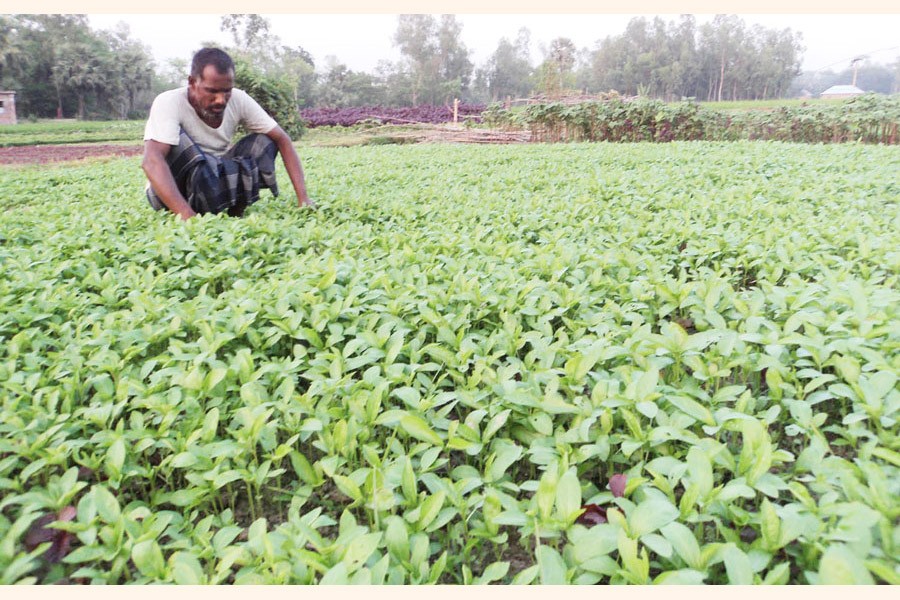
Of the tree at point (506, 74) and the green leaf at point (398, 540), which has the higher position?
the tree at point (506, 74)

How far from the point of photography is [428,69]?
48781 mm

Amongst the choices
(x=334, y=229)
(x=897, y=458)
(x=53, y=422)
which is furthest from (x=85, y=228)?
(x=897, y=458)

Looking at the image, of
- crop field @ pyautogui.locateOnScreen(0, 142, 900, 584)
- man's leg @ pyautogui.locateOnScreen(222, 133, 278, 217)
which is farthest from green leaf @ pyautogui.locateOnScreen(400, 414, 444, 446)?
man's leg @ pyautogui.locateOnScreen(222, 133, 278, 217)

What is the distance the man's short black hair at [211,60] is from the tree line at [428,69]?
1089 inches

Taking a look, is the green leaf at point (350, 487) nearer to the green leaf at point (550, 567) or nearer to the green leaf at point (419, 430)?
the green leaf at point (419, 430)

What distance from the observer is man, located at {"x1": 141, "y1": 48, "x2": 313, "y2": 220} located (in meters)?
3.44

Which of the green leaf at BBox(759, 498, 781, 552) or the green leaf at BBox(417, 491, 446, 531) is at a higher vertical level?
the green leaf at BBox(759, 498, 781, 552)

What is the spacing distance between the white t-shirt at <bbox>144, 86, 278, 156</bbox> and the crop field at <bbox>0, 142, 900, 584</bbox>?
1007 mm

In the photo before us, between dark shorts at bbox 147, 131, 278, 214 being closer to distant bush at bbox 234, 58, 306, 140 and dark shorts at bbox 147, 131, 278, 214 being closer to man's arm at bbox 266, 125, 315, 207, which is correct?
man's arm at bbox 266, 125, 315, 207

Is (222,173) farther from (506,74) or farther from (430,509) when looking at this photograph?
(506,74)

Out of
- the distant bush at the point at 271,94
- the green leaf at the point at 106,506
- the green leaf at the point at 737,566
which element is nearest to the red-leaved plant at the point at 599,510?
the green leaf at the point at 737,566

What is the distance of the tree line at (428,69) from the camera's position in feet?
93.0

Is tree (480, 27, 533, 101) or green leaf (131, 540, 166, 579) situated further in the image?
tree (480, 27, 533, 101)

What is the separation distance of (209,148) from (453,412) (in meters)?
3.24
